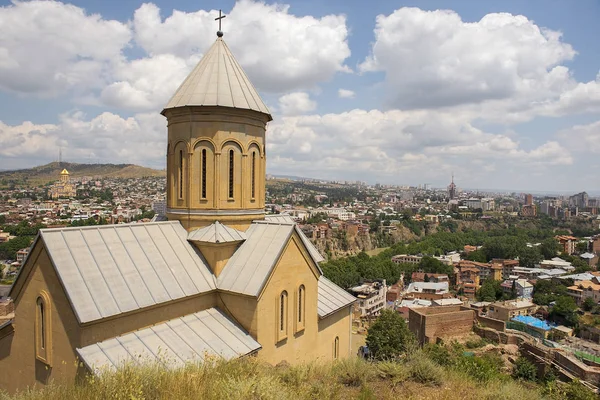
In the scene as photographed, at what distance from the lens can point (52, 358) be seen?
6902mm

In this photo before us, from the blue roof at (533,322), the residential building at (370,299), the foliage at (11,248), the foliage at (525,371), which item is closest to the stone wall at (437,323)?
the foliage at (525,371)

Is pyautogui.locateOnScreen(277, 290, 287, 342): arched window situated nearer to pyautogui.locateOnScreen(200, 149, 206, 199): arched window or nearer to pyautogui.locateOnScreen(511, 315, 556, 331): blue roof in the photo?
pyautogui.locateOnScreen(200, 149, 206, 199): arched window

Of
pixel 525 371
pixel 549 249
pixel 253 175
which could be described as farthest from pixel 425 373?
pixel 549 249

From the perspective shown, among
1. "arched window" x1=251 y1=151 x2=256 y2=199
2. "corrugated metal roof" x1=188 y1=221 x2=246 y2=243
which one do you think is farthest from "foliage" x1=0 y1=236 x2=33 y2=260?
"arched window" x1=251 y1=151 x2=256 y2=199

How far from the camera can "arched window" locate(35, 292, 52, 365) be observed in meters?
6.92

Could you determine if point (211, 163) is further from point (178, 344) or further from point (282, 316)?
point (178, 344)

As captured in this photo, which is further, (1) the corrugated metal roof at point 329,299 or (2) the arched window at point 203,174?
(1) the corrugated metal roof at point 329,299

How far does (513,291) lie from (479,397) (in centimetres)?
5037

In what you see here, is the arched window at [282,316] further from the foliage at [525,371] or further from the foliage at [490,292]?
the foliage at [490,292]

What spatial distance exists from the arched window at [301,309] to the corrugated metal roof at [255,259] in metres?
1.24

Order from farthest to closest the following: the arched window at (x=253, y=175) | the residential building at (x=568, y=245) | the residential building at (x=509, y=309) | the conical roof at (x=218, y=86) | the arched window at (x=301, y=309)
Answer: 1. the residential building at (x=568, y=245)
2. the residential building at (x=509, y=309)
3. the arched window at (x=253, y=175)
4. the conical roof at (x=218, y=86)
5. the arched window at (x=301, y=309)

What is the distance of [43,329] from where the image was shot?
7.07 metres

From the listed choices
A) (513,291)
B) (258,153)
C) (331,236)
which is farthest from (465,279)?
(258,153)

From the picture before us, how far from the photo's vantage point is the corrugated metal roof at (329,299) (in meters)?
10.7
